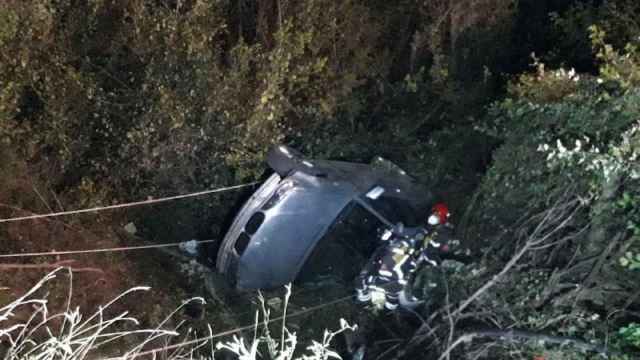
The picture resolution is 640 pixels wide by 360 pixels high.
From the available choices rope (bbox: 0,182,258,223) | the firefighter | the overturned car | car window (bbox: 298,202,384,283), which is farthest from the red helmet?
rope (bbox: 0,182,258,223)

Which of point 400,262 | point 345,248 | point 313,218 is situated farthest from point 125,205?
point 400,262

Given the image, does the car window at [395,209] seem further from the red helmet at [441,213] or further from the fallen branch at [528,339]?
the fallen branch at [528,339]

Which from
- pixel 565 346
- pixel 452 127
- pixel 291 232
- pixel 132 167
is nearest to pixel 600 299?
pixel 565 346

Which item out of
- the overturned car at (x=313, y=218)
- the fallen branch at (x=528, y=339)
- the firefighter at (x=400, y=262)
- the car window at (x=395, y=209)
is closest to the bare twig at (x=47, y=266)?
the overturned car at (x=313, y=218)

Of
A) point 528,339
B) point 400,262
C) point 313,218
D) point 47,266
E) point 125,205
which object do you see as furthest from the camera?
point 313,218

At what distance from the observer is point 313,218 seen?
14.9 feet

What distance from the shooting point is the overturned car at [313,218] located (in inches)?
173

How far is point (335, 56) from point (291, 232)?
1.17 meters

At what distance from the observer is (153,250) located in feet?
15.1

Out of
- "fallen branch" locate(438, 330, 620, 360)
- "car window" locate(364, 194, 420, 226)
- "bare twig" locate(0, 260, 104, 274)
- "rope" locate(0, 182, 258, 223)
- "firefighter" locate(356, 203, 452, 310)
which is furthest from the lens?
"car window" locate(364, 194, 420, 226)

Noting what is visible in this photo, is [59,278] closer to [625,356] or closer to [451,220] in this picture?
[451,220]

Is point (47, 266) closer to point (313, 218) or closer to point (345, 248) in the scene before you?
point (313, 218)

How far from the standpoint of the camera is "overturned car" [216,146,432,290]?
4.40 metres

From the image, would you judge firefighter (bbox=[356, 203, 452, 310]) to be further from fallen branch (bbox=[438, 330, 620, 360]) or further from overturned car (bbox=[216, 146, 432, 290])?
fallen branch (bbox=[438, 330, 620, 360])
